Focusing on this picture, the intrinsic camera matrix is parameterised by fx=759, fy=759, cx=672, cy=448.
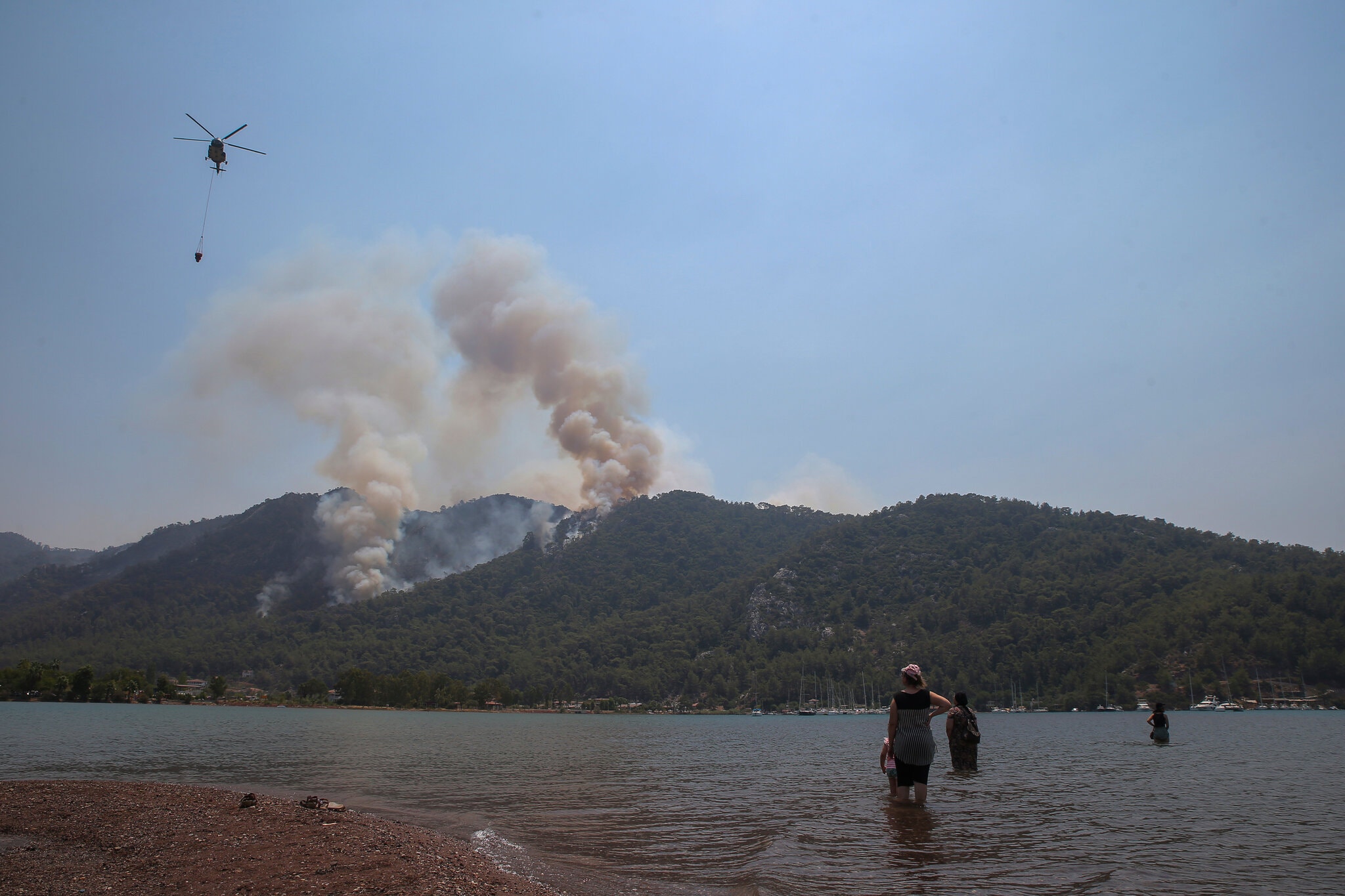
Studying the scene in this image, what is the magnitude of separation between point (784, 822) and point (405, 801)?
10.1 m

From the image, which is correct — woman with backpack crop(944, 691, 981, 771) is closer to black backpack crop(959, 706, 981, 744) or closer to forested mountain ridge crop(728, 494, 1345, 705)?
black backpack crop(959, 706, 981, 744)

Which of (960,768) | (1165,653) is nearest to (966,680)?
(1165,653)

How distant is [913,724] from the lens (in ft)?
43.9

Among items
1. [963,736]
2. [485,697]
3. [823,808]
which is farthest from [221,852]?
[485,697]

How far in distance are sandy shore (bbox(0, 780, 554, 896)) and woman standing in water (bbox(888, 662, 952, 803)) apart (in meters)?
6.80

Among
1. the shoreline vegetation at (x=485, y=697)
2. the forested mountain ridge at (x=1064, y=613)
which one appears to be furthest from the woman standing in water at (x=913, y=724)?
the forested mountain ridge at (x=1064, y=613)

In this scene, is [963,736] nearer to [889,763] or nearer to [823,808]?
[823,808]

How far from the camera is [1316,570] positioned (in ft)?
536

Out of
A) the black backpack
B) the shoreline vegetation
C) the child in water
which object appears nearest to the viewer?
the child in water

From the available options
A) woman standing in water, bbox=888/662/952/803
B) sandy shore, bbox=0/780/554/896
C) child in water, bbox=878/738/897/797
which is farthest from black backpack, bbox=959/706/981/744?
sandy shore, bbox=0/780/554/896

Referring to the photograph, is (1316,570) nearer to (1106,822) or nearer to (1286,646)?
(1286,646)

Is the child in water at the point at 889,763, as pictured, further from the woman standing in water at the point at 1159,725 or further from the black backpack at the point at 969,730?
the woman standing in water at the point at 1159,725

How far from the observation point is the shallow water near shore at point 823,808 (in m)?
10.9

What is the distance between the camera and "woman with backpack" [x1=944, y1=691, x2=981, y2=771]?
21.3m
